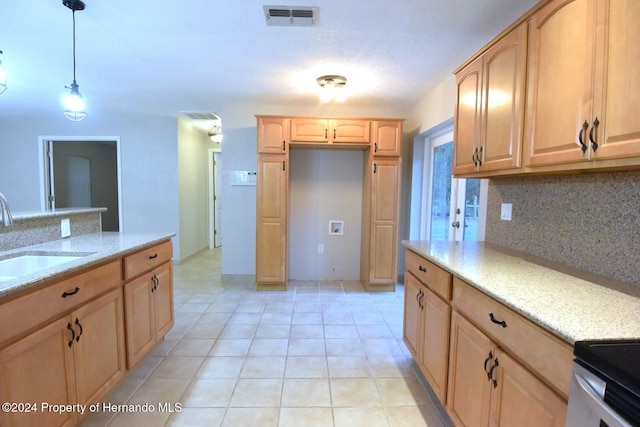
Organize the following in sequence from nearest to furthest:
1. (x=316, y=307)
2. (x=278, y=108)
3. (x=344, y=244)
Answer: (x=316, y=307) → (x=278, y=108) → (x=344, y=244)

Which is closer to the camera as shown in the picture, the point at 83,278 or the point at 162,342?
the point at 83,278

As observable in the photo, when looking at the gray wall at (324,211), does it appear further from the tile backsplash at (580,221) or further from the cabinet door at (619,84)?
the cabinet door at (619,84)

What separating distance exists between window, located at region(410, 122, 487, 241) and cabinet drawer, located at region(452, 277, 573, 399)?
50.0 inches

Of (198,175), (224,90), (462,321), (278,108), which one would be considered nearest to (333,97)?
Result: (278,108)

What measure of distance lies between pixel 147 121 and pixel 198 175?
4.32 ft

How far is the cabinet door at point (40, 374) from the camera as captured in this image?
3.73 feet

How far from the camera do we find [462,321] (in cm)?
149

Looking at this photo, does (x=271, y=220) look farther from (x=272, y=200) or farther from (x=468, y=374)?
(x=468, y=374)

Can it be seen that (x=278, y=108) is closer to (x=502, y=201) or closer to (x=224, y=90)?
(x=224, y=90)

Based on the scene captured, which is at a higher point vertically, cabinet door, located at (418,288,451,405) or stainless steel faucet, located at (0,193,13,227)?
stainless steel faucet, located at (0,193,13,227)

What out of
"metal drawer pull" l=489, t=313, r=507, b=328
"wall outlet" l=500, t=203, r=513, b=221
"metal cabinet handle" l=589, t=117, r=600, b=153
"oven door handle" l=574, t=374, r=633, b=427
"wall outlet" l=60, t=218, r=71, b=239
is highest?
"metal cabinet handle" l=589, t=117, r=600, b=153

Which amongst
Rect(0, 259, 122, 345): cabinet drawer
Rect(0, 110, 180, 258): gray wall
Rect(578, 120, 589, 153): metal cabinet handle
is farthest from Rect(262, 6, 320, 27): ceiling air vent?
Rect(0, 110, 180, 258): gray wall

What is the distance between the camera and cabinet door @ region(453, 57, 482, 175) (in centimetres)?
198

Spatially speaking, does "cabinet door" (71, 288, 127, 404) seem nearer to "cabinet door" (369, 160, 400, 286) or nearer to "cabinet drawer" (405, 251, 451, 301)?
"cabinet drawer" (405, 251, 451, 301)
